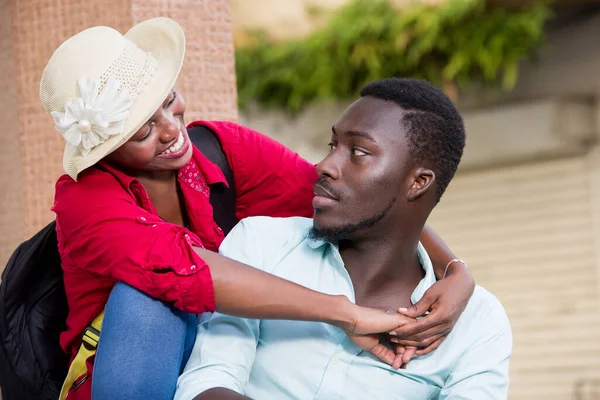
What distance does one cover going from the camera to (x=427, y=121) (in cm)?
300

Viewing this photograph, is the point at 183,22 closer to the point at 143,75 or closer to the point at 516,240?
the point at 143,75

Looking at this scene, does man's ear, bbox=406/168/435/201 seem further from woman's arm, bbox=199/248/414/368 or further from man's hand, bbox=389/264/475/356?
woman's arm, bbox=199/248/414/368

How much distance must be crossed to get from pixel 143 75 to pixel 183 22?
107 centimetres

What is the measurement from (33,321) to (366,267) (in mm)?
958

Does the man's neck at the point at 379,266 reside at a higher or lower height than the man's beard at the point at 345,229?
lower

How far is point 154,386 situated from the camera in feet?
8.87

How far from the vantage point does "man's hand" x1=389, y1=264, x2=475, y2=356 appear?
9.39 feet

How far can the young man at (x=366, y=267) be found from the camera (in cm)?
288

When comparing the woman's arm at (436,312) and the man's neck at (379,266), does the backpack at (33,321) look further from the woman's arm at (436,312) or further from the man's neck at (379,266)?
the woman's arm at (436,312)

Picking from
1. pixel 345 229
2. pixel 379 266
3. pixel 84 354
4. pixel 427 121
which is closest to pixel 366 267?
pixel 379 266

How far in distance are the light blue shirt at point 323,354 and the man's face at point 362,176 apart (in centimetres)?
10

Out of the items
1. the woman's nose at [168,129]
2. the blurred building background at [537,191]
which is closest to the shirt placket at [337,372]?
the woman's nose at [168,129]

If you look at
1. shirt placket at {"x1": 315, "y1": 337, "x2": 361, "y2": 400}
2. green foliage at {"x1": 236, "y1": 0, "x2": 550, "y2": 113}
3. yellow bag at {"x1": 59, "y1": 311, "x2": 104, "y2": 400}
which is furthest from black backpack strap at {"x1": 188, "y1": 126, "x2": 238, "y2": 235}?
green foliage at {"x1": 236, "y1": 0, "x2": 550, "y2": 113}

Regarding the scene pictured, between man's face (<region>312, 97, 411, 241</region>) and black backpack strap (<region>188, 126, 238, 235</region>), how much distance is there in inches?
18.8
